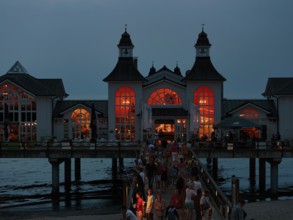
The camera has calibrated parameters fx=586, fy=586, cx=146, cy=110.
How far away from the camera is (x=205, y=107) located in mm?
58281

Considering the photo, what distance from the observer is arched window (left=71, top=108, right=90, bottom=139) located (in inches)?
2418

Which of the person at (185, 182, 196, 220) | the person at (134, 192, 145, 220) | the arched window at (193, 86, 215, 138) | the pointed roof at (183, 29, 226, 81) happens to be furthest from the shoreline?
the pointed roof at (183, 29, 226, 81)

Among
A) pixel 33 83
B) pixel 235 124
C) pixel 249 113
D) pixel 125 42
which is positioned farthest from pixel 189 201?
pixel 33 83

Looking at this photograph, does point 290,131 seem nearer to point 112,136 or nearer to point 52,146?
point 112,136

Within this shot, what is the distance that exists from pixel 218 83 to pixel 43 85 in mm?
19594

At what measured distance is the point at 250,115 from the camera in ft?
196

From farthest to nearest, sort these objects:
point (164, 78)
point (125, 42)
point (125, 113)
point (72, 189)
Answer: point (125, 42)
point (125, 113)
point (164, 78)
point (72, 189)

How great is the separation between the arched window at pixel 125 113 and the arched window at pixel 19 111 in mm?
9305

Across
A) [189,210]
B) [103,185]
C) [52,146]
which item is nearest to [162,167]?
[189,210]

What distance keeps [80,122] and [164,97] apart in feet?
31.5

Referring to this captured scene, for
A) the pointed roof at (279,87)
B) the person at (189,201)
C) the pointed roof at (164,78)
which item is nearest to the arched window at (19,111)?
the pointed roof at (164,78)

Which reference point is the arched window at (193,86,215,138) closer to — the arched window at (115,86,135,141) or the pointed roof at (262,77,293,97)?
the arched window at (115,86,135,141)

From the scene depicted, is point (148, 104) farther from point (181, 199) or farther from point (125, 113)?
point (181, 199)

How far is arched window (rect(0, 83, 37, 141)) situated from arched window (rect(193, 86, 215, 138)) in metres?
17.3
